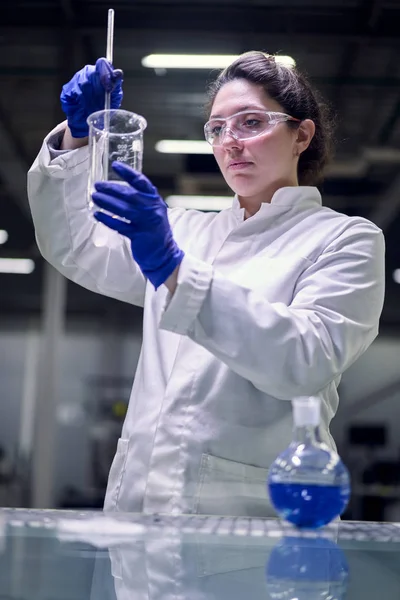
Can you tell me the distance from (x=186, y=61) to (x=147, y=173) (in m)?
1.75

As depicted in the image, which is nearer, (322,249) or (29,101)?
(322,249)

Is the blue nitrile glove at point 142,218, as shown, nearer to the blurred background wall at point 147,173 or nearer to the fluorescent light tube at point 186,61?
the blurred background wall at point 147,173

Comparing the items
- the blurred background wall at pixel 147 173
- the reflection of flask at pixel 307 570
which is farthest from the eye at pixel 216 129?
the blurred background wall at pixel 147 173

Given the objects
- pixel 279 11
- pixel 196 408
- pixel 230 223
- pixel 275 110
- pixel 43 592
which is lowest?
pixel 196 408

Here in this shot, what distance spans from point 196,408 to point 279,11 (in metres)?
3.76

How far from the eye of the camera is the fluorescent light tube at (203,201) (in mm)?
5926

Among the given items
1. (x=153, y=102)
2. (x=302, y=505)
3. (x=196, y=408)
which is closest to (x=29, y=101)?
(x=153, y=102)

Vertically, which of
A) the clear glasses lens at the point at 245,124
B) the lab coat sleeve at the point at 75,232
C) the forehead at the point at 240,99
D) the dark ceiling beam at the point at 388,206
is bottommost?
the dark ceiling beam at the point at 388,206

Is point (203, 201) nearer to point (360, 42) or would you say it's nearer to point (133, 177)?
point (360, 42)

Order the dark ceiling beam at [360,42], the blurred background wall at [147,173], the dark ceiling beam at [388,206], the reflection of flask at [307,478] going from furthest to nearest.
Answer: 1. the dark ceiling beam at [388,206]
2. the blurred background wall at [147,173]
3. the dark ceiling beam at [360,42]
4. the reflection of flask at [307,478]

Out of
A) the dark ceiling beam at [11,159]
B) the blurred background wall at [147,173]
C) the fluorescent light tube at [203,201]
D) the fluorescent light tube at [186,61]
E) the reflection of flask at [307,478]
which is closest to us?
the reflection of flask at [307,478]

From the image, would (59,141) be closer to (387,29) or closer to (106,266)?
(106,266)

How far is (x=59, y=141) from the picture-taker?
143 centimetres

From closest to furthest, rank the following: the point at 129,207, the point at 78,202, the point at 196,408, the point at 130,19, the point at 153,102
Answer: the point at 129,207
the point at 196,408
the point at 78,202
the point at 130,19
the point at 153,102
